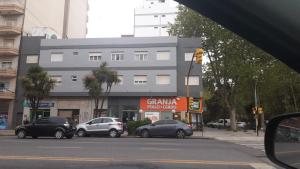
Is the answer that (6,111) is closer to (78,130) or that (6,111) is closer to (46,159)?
(78,130)

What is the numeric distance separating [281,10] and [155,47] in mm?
39308

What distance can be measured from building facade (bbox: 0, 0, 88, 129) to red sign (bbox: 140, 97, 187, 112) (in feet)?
46.7

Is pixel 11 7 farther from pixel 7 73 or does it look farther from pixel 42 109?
pixel 42 109

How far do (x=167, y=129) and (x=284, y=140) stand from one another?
2631 centimetres

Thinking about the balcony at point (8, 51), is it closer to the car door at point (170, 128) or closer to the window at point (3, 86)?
the window at point (3, 86)

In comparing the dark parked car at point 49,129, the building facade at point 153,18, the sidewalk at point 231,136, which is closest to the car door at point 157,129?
the sidewalk at point 231,136

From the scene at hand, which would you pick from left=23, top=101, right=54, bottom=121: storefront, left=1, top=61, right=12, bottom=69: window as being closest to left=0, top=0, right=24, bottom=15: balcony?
left=1, top=61, right=12, bottom=69: window

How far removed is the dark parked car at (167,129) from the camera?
2853 centimetres

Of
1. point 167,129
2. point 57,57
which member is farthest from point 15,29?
point 167,129

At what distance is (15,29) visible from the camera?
44.3 m

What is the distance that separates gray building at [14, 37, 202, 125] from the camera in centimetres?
4078

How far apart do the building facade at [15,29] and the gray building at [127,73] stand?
70.0 inches

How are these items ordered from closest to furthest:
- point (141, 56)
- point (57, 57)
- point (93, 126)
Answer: point (93, 126) → point (141, 56) → point (57, 57)

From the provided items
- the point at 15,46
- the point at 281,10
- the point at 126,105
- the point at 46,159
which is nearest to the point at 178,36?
the point at 126,105
